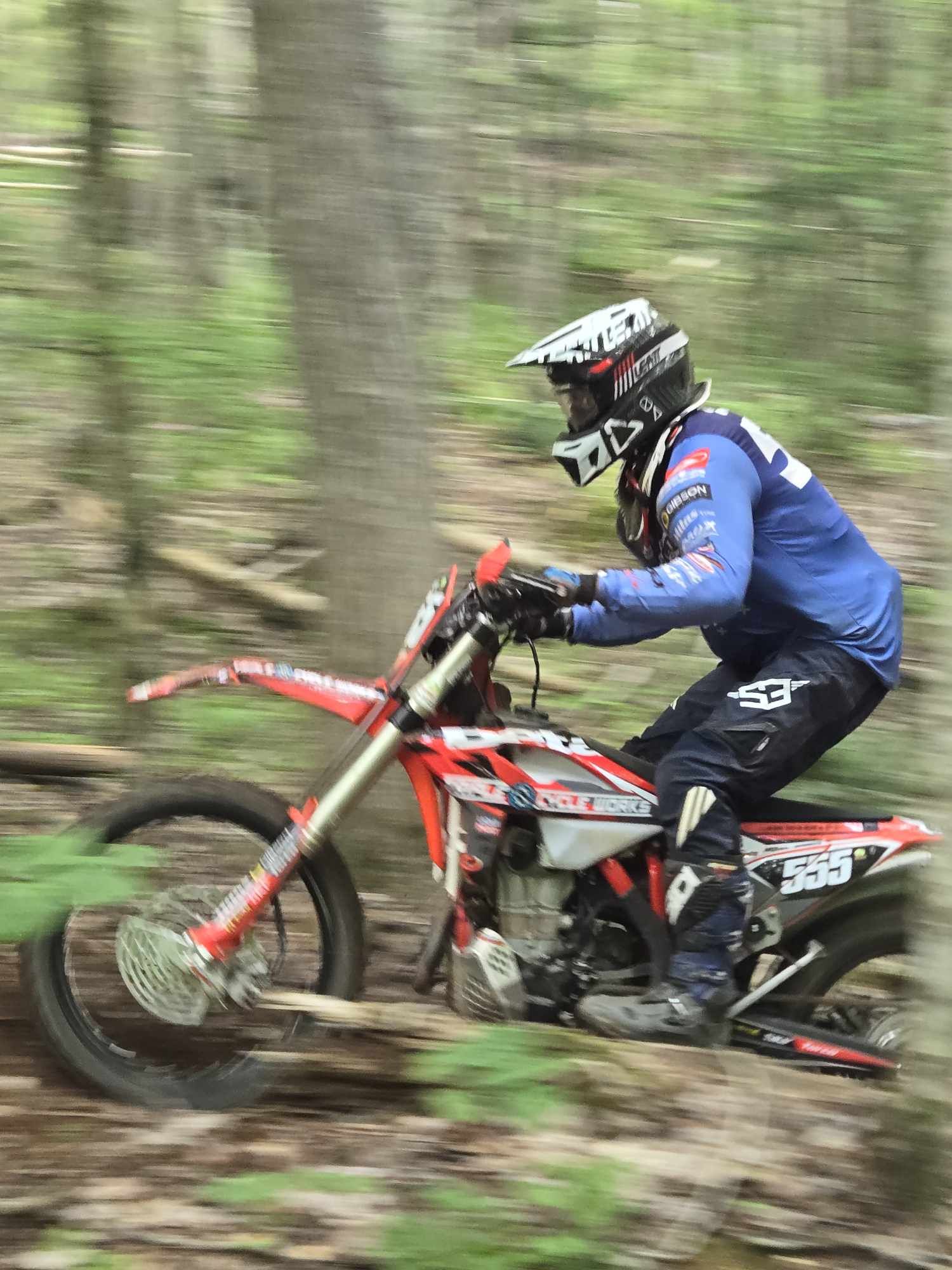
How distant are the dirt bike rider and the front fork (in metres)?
0.26

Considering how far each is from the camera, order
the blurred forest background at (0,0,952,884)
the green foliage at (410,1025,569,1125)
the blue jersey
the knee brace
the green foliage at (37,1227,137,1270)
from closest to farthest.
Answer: the green foliage at (37,1227,137,1270)
the green foliage at (410,1025,569,1125)
the blue jersey
the knee brace
the blurred forest background at (0,0,952,884)

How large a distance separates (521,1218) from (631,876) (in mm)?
1209

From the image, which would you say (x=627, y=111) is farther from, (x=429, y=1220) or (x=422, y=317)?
(x=429, y=1220)

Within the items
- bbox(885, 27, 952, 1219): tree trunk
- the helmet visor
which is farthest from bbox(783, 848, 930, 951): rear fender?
the helmet visor

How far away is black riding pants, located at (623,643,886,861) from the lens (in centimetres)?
349

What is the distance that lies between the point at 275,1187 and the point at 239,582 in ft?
14.2

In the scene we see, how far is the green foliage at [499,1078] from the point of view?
2.98 metres

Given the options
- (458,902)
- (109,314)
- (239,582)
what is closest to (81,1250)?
(458,902)

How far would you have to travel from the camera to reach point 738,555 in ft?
11.0

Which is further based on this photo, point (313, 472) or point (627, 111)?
point (627, 111)

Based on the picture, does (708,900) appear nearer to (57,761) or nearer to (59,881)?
(59,881)

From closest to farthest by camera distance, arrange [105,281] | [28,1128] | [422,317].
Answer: [28,1128]
[422,317]
[105,281]

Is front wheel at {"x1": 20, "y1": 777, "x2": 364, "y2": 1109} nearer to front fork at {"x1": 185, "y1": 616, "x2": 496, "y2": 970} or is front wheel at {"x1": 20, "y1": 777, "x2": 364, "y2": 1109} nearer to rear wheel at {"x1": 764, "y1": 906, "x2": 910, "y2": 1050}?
front fork at {"x1": 185, "y1": 616, "x2": 496, "y2": 970}

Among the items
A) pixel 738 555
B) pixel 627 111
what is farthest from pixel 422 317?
pixel 627 111
